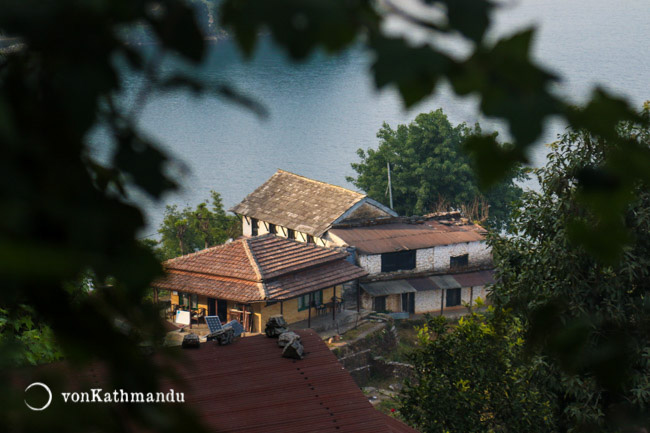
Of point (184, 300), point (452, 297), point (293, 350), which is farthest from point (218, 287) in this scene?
point (293, 350)

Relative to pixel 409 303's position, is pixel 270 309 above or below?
above

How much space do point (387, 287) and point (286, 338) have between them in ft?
78.8

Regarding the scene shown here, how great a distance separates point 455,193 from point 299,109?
42.1 m

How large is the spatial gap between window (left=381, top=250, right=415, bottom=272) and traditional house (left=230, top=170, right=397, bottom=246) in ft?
9.36

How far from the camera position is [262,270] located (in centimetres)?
2783

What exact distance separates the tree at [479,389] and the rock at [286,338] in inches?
113

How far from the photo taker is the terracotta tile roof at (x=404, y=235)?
32.8 metres

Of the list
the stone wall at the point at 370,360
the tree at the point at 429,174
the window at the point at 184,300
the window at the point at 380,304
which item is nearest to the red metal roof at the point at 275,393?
the stone wall at the point at 370,360

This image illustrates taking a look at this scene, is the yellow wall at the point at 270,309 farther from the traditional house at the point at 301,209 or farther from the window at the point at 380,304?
the traditional house at the point at 301,209

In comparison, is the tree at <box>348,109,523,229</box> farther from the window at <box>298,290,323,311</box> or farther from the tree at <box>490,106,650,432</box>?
the tree at <box>490,106,650,432</box>

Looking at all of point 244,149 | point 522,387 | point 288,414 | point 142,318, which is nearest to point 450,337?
point 522,387

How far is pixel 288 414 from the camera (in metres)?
6.82

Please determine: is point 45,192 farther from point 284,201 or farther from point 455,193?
point 455,193

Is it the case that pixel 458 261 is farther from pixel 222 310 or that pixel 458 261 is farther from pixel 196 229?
pixel 196 229
